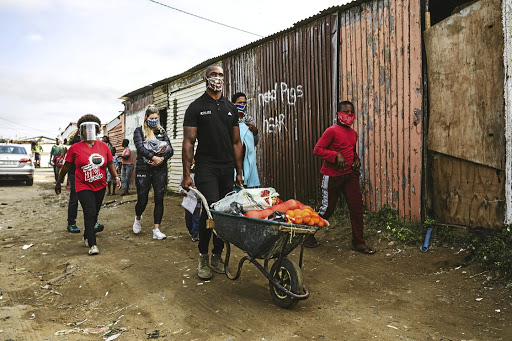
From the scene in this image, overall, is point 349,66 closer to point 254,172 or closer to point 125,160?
point 254,172

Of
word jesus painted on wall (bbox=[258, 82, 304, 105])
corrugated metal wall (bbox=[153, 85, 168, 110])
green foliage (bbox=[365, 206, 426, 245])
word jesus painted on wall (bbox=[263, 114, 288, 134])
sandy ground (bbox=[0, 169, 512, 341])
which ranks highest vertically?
corrugated metal wall (bbox=[153, 85, 168, 110])

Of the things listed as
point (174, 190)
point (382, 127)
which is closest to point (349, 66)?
point (382, 127)

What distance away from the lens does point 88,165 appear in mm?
5168

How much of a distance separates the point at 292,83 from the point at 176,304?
5.42m

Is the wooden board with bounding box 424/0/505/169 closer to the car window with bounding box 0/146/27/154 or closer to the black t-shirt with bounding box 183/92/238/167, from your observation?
the black t-shirt with bounding box 183/92/238/167

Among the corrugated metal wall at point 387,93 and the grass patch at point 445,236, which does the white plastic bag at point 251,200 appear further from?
the corrugated metal wall at point 387,93

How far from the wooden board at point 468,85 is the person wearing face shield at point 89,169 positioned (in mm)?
4581

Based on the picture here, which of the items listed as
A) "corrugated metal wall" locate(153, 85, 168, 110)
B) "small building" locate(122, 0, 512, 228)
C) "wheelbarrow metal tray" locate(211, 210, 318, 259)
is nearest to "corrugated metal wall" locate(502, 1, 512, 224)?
"small building" locate(122, 0, 512, 228)

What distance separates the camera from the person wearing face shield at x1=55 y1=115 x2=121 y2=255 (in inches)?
202

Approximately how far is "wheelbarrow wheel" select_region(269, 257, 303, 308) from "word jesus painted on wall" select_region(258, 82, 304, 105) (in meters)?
4.80

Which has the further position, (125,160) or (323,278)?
(125,160)

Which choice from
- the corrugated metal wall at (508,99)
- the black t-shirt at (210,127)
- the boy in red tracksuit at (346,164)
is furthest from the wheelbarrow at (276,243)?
the corrugated metal wall at (508,99)

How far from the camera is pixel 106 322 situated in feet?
10.6

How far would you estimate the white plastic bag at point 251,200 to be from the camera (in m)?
3.46
